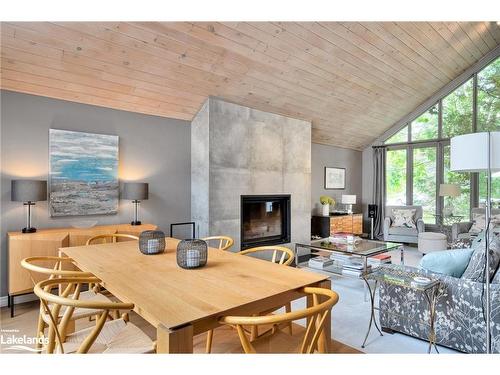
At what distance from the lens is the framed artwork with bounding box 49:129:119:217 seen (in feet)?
11.1

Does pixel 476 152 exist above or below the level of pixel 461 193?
above

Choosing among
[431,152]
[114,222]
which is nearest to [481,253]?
[114,222]

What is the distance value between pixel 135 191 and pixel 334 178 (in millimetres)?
4780

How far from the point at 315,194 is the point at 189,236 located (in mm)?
3261

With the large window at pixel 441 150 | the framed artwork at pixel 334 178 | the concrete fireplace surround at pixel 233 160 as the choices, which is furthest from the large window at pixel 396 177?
the concrete fireplace surround at pixel 233 160

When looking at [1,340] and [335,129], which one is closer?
[1,340]

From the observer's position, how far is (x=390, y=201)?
7438mm

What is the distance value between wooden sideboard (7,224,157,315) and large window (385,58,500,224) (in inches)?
262

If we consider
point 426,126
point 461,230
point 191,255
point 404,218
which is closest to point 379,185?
point 404,218

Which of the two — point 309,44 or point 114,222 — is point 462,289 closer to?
point 309,44

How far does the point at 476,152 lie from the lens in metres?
1.96

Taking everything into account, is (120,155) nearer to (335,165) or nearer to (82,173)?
(82,173)

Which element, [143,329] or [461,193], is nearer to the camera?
[143,329]

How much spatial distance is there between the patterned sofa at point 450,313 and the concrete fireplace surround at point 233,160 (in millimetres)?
2326
